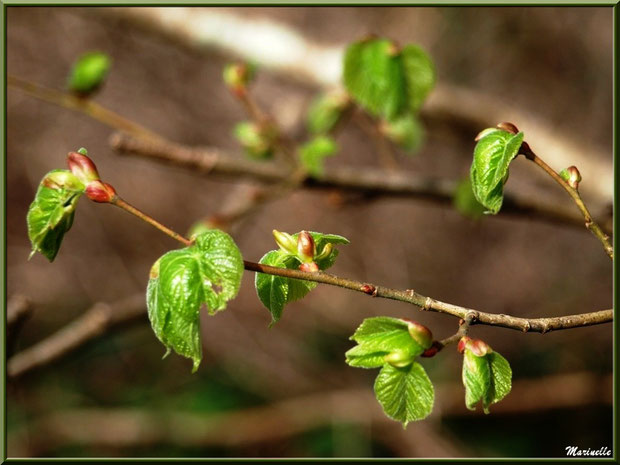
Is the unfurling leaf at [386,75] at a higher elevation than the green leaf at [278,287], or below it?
higher

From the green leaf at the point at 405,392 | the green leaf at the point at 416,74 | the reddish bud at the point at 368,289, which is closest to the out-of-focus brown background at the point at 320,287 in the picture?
the green leaf at the point at 416,74

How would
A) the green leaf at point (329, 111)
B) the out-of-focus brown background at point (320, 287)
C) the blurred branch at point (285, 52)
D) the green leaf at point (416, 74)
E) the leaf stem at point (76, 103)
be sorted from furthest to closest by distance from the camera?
the out-of-focus brown background at point (320, 287), the blurred branch at point (285, 52), the green leaf at point (329, 111), the leaf stem at point (76, 103), the green leaf at point (416, 74)

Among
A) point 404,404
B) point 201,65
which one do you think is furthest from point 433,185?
point 201,65

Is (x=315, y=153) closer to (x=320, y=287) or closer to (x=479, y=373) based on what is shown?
(x=479, y=373)

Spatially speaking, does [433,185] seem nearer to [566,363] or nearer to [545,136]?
[545,136]

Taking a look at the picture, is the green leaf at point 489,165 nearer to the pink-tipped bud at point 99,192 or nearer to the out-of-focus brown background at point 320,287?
the pink-tipped bud at point 99,192

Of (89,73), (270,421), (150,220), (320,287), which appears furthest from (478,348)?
(320,287)
